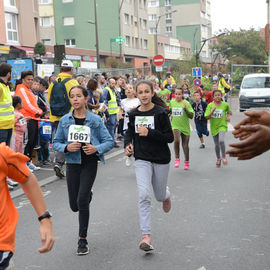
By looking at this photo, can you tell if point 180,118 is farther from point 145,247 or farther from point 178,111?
point 145,247

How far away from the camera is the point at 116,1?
67812 millimetres

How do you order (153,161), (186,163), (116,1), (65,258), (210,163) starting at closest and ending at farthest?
1. (65,258)
2. (153,161)
3. (186,163)
4. (210,163)
5. (116,1)

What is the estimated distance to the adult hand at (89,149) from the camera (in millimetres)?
5234

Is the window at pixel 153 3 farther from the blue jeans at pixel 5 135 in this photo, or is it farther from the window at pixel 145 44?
the blue jeans at pixel 5 135

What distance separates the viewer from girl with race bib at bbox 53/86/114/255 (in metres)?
5.17

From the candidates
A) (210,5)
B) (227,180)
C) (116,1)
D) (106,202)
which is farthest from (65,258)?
(210,5)

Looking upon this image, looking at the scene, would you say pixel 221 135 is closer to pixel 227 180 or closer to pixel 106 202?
pixel 227 180

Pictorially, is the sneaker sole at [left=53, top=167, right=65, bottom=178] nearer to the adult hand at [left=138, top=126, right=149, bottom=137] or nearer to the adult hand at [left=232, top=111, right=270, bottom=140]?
the adult hand at [left=138, top=126, right=149, bottom=137]

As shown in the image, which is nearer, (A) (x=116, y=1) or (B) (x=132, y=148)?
(B) (x=132, y=148)

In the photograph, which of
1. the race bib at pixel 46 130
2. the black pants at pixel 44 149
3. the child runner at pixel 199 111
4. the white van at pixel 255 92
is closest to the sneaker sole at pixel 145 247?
the race bib at pixel 46 130

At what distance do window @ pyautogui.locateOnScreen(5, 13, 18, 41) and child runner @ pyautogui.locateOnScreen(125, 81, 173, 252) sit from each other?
32.0 metres

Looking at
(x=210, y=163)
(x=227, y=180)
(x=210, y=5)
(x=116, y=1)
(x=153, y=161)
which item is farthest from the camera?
(x=210, y=5)

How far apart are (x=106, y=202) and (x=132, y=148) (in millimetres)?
1987

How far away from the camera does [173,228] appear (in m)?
5.90
